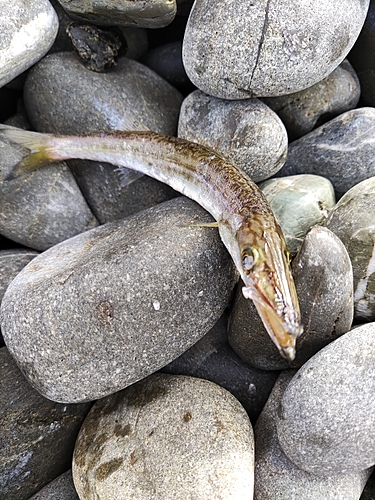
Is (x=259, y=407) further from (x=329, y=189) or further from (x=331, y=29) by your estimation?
(x=331, y=29)

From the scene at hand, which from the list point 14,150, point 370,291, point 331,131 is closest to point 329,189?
point 331,131

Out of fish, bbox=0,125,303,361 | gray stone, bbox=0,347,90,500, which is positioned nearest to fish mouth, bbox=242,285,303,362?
fish, bbox=0,125,303,361

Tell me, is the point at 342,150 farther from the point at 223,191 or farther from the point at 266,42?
the point at 223,191

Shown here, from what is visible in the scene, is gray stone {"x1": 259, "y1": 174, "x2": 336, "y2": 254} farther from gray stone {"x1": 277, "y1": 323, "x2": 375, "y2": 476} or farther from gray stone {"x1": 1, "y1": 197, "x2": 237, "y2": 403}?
gray stone {"x1": 277, "y1": 323, "x2": 375, "y2": 476}

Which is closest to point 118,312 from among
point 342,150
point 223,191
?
point 223,191

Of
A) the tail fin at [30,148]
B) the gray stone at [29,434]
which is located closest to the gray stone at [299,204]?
the tail fin at [30,148]

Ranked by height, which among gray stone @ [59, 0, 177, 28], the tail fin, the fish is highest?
gray stone @ [59, 0, 177, 28]
